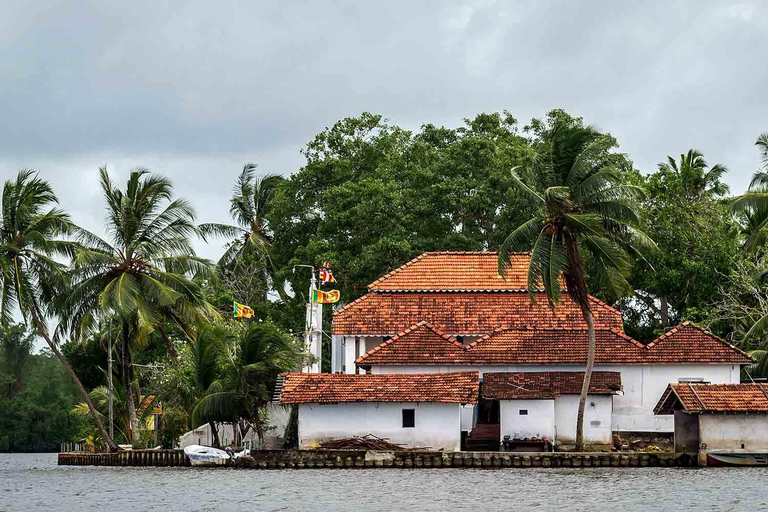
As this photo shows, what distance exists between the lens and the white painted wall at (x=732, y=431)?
4131 centimetres

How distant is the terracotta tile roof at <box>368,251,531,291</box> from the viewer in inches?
2078

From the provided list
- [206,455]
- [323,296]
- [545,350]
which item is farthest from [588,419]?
[206,455]

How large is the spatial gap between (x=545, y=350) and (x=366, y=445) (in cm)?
861

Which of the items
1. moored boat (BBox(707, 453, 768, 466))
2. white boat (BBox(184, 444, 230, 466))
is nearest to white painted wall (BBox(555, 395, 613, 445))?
moored boat (BBox(707, 453, 768, 466))

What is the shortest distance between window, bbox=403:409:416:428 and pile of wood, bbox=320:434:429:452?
33.2 inches

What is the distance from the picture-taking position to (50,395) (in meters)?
99.1

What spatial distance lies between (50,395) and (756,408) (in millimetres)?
70109

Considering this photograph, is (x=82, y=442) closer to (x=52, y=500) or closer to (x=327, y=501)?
(x=52, y=500)

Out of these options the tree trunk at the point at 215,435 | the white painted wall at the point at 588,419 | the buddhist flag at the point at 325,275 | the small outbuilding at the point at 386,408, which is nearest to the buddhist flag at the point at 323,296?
the buddhist flag at the point at 325,275

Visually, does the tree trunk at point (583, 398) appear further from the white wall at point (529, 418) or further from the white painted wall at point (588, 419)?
the white painted wall at point (588, 419)

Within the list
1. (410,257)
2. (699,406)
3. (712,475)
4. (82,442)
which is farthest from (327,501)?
(82,442)

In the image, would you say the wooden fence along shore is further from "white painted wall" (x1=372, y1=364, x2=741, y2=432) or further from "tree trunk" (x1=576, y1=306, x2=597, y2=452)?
"white painted wall" (x1=372, y1=364, x2=741, y2=432)

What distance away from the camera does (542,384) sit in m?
45.2

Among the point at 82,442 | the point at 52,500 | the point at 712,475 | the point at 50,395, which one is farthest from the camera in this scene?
the point at 50,395
